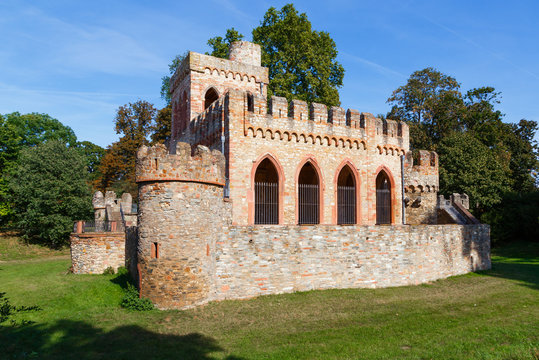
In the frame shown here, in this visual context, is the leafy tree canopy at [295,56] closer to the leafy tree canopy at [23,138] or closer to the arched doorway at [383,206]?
the arched doorway at [383,206]

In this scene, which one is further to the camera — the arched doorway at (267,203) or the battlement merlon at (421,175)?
the battlement merlon at (421,175)

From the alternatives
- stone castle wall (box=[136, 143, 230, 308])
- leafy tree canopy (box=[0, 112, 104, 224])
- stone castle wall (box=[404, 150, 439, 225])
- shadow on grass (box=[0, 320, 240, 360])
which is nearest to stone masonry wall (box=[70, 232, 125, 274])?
stone castle wall (box=[136, 143, 230, 308])

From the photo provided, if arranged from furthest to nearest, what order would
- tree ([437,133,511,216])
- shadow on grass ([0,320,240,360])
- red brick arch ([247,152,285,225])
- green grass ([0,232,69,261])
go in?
Answer: tree ([437,133,511,216]) < green grass ([0,232,69,261]) < red brick arch ([247,152,285,225]) < shadow on grass ([0,320,240,360])

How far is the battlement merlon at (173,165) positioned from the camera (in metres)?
9.95

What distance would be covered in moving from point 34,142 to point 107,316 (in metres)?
33.1

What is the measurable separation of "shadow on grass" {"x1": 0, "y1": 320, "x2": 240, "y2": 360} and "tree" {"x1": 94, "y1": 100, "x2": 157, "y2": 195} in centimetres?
2329

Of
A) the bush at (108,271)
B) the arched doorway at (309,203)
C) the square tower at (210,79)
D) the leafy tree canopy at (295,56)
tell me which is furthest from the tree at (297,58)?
the bush at (108,271)

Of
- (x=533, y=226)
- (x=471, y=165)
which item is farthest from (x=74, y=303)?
(x=533, y=226)

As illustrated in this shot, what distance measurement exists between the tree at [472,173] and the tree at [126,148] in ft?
77.5

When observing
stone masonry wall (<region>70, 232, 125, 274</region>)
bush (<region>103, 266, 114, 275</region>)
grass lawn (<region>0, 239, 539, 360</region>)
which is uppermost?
stone masonry wall (<region>70, 232, 125, 274</region>)

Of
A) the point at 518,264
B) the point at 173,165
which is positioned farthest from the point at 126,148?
the point at 518,264

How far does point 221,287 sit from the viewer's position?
1059 cm

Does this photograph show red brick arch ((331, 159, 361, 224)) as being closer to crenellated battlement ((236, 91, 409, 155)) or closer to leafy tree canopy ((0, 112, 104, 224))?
crenellated battlement ((236, 91, 409, 155))

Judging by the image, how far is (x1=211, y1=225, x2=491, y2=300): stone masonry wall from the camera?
35.7 ft
